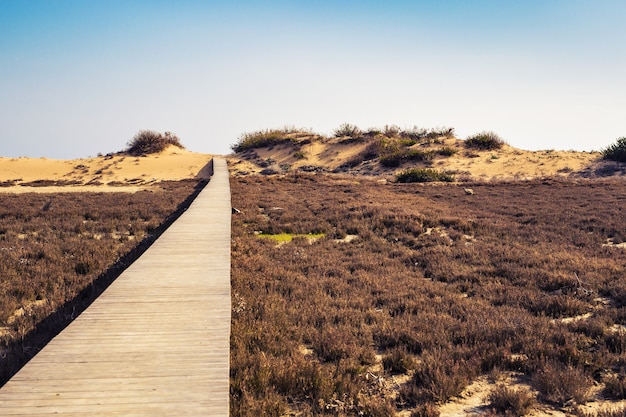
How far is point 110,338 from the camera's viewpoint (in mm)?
4902

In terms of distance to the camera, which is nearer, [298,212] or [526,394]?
[526,394]

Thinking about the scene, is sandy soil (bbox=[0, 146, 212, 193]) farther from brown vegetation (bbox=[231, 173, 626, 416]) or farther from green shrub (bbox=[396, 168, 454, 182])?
brown vegetation (bbox=[231, 173, 626, 416])

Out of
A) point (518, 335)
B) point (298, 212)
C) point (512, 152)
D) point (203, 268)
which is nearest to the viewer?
point (518, 335)

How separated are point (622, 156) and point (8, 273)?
3983 centimetres

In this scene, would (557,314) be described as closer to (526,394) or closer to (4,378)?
(526,394)

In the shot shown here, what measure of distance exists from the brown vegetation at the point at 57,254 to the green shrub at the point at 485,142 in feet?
98.7

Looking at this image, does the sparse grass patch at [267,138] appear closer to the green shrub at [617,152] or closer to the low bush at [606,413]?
the green shrub at [617,152]

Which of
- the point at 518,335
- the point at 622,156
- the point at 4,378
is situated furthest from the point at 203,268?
the point at 622,156

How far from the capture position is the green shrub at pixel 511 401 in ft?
14.4

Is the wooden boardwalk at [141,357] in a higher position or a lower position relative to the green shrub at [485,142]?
lower

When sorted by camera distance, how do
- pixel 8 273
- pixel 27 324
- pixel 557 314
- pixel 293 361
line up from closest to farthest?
pixel 293 361, pixel 27 324, pixel 557 314, pixel 8 273

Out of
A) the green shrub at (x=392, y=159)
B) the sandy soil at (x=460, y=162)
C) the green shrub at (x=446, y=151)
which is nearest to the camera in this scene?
the sandy soil at (x=460, y=162)

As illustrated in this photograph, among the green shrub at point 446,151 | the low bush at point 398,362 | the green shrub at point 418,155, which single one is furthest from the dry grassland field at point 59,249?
the green shrub at point 446,151

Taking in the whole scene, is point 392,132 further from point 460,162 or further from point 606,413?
point 606,413
